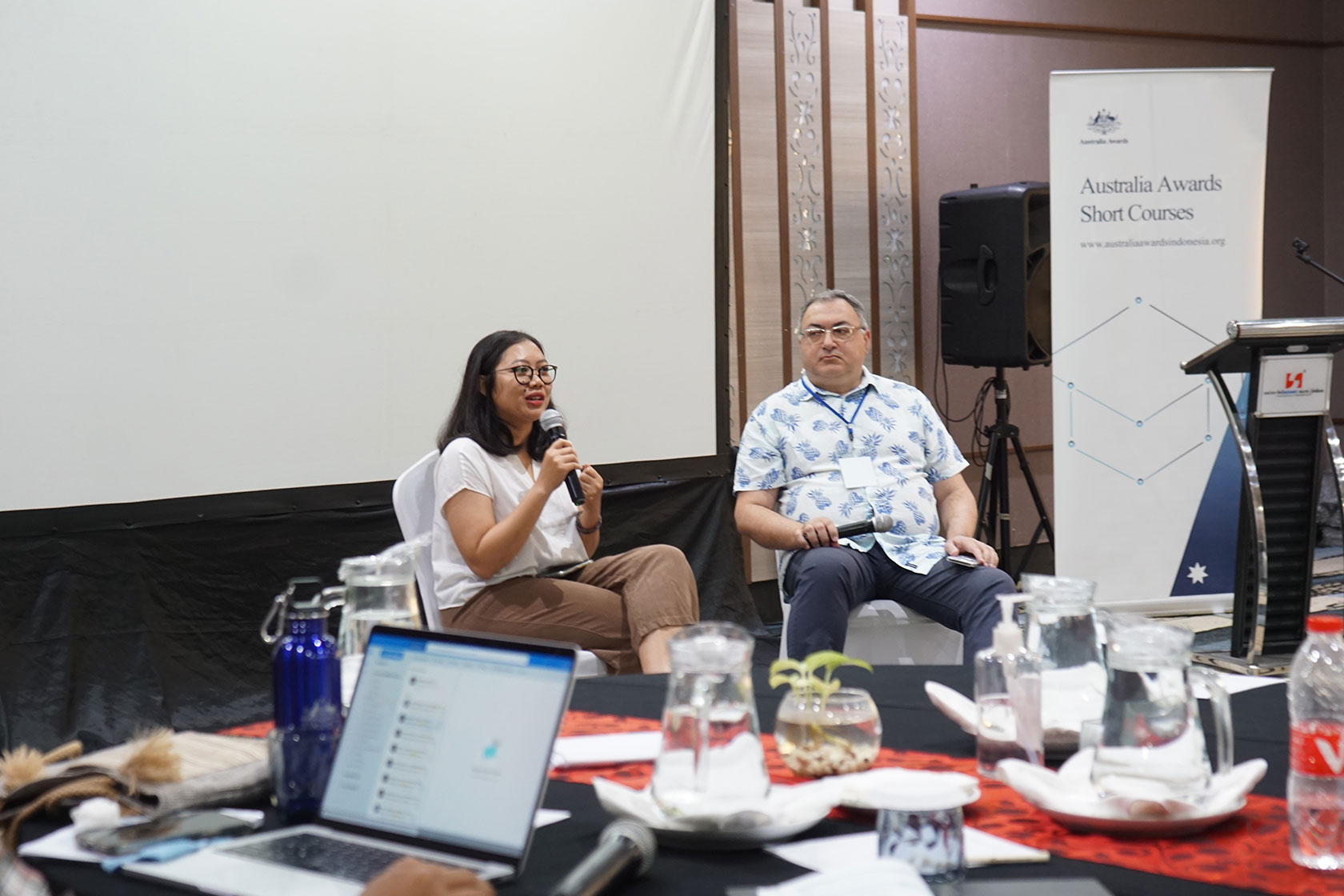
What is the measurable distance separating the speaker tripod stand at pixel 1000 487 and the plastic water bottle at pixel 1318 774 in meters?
3.61

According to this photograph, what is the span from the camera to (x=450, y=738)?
1.23 m

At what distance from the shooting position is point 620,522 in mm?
4465

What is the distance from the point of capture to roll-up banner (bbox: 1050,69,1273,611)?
15.2ft

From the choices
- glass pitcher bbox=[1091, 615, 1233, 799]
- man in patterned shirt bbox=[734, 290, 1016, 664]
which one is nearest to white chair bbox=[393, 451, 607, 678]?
man in patterned shirt bbox=[734, 290, 1016, 664]

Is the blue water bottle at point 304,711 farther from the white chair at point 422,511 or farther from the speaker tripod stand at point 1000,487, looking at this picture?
the speaker tripod stand at point 1000,487

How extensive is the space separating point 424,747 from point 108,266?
2.66 meters

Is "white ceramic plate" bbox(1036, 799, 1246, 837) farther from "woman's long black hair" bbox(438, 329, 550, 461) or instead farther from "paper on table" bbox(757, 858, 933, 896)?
"woman's long black hair" bbox(438, 329, 550, 461)

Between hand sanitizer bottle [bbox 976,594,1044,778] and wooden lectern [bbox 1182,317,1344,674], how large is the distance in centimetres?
228

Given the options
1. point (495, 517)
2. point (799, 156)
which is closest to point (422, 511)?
point (495, 517)

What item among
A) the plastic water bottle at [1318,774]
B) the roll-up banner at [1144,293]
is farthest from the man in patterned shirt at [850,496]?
the plastic water bottle at [1318,774]

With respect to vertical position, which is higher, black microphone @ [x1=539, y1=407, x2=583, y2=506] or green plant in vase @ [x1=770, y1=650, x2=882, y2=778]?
black microphone @ [x1=539, y1=407, x2=583, y2=506]

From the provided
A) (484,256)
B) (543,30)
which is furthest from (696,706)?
(543,30)

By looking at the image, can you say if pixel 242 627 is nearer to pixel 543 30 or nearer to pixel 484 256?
pixel 484 256

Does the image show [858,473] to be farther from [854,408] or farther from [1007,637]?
[1007,637]
